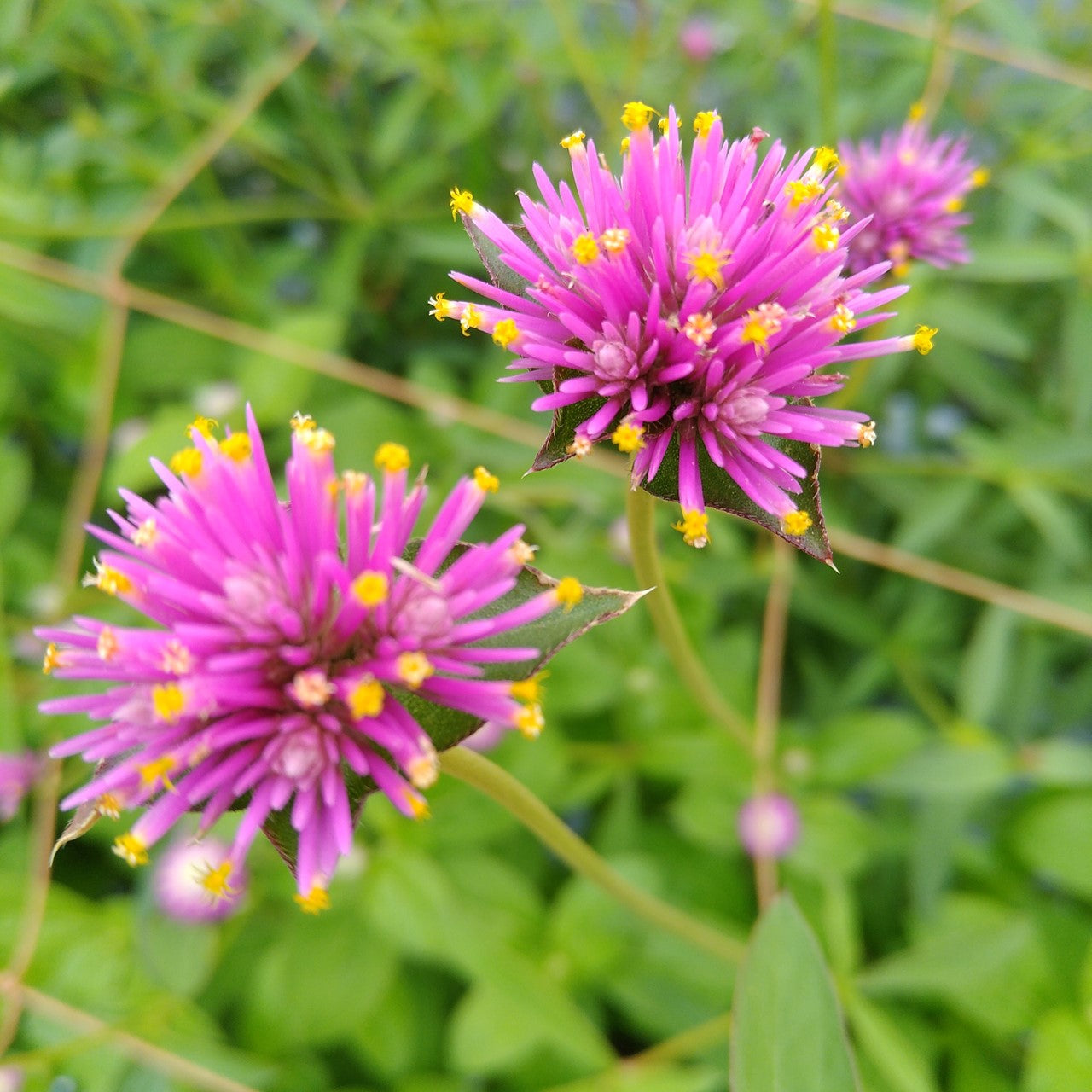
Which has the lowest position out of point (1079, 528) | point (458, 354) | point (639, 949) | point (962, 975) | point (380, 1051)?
point (380, 1051)

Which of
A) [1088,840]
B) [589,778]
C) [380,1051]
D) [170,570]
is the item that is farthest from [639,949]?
[170,570]

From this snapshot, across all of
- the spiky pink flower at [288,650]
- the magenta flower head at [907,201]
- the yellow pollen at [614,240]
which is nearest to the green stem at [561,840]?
the spiky pink flower at [288,650]

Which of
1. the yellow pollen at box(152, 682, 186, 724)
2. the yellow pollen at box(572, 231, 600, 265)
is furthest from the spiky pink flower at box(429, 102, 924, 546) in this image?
the yellow pollen at box(152, 682, 186, 724)

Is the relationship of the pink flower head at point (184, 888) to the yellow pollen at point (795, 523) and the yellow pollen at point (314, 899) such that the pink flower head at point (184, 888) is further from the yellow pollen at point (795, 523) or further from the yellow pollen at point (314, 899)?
the yellow pollen at point (795, 523)

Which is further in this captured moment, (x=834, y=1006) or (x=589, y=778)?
(x=589, y=778)

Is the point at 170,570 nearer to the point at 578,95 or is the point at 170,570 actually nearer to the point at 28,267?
the point at 28,267

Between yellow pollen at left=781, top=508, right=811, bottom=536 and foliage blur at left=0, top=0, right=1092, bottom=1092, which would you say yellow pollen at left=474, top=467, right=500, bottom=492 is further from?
foliage blur at left=0, top=0, right=1092, bottom=1092
